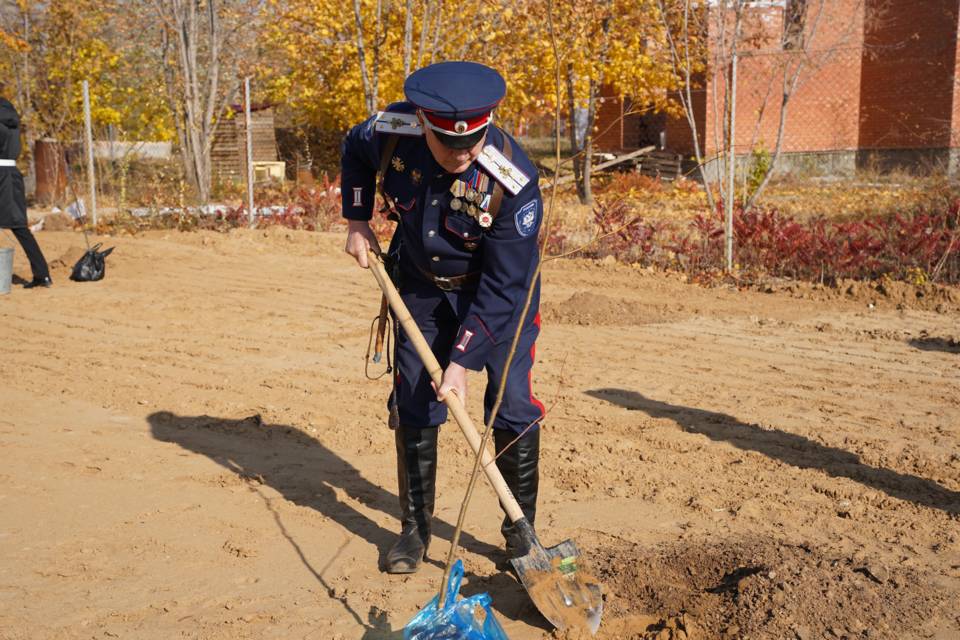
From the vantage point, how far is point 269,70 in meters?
22.8

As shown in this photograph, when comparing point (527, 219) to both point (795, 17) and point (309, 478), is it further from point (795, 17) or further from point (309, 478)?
point (795, 17)

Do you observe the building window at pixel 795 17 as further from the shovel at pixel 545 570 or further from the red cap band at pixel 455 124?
the shovel at pixel 545 570

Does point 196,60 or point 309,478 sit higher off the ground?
point 196,60

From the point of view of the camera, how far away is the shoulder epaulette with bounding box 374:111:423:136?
11.6 ft

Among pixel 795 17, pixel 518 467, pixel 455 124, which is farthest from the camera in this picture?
pixel 795 17

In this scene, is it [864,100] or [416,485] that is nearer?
[416,485]

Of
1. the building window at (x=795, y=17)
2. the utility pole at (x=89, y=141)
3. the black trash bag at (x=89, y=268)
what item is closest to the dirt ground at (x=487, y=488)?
the black trash bag at (x=89, y=268)

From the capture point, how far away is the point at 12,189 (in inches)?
384

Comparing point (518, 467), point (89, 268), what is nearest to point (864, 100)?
point (89, 268)

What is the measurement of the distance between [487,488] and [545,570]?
1401 mm

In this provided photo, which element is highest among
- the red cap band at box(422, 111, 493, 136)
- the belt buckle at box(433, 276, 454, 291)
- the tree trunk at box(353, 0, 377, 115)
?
the tree trunk at box(353, 0, 377, 115)

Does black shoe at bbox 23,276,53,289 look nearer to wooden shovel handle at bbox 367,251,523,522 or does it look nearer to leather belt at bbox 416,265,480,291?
wooden shovel handle at bbox 367,251,523,522

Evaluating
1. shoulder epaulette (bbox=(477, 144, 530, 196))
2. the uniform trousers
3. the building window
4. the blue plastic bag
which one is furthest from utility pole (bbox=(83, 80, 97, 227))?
the blue plastic bag

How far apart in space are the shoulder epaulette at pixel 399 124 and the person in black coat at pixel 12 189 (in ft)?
24.3
